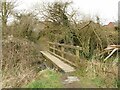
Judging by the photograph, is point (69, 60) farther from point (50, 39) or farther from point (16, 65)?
point (50, 39)

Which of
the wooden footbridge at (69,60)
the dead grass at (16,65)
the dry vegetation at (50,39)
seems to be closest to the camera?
the dead grass at (16,65)

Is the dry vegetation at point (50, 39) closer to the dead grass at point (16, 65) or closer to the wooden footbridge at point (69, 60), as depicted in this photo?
the dead grass at point (16, 65)

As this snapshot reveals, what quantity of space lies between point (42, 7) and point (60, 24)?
208cm

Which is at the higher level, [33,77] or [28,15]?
[28,15]

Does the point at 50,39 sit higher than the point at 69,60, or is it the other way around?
the point at 50,39

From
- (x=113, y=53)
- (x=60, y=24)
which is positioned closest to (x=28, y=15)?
(x=60, y=24)

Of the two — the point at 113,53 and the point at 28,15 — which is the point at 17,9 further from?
the point at 113,53

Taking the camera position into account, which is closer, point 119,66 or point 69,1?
point 119,66

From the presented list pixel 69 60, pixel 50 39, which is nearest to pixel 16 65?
Answer: pixel 69 60

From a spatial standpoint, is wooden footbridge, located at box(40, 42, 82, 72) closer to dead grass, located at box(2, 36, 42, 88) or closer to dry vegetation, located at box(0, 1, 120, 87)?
dry vegetation, located at box(0, 1, 120, 87)

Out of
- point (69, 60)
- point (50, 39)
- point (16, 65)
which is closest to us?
point (16, 65)

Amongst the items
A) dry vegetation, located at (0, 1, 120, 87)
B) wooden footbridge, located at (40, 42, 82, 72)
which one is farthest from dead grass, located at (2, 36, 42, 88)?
wooden footbridge, located at (40, 42, 82, 72)

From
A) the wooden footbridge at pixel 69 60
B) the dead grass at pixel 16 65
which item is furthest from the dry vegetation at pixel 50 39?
the wooden footbridge at pixel 69 60

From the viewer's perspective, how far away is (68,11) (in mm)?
13500
